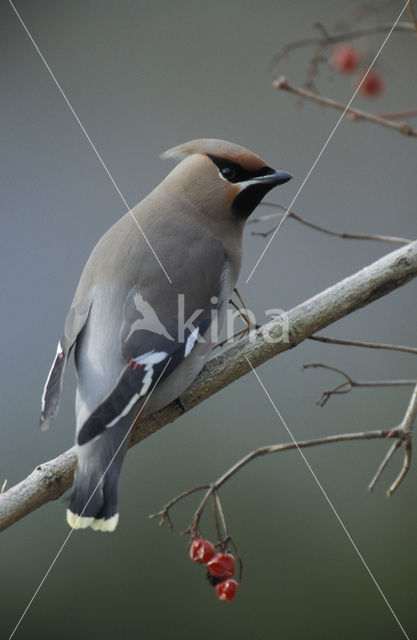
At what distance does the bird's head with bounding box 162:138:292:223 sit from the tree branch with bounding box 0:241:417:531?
464 millimetres

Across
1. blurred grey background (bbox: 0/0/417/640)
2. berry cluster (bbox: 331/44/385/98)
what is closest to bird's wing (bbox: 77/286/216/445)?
berry cluster (bbox: 331/44/385/98)

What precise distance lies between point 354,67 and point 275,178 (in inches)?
14.2

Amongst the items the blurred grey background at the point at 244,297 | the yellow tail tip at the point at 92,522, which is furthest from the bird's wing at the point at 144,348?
the blurred grey background at the point at 244,297

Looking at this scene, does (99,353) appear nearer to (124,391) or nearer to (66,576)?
(124,391)

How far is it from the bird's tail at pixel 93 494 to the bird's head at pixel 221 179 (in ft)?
2.80

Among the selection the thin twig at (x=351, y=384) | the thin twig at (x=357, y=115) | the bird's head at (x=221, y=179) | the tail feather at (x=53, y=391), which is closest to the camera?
the thin twig at (x=357, y=115)

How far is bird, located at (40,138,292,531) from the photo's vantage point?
186 centimetres

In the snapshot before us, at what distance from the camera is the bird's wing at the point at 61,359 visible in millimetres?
1996

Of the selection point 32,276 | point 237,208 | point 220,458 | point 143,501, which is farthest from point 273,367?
point 237,208

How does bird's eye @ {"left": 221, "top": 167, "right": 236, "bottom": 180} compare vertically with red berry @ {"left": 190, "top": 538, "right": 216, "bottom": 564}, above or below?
above

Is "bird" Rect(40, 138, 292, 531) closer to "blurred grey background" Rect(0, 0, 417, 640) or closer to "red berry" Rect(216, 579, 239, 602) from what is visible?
"red berry" Rect(216, 579, 239, 602)

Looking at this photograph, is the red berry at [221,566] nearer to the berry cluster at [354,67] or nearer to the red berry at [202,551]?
the red berry at [202,551]

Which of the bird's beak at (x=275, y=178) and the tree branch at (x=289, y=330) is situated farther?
the bird's beak at (x=275, y=178)

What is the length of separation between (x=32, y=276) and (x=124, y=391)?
5.95 feet
